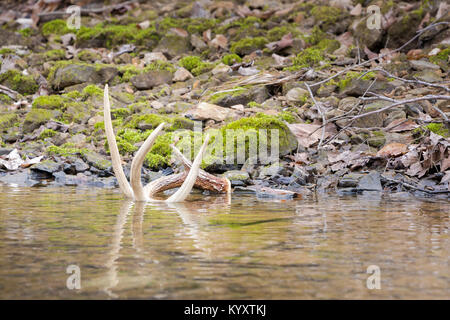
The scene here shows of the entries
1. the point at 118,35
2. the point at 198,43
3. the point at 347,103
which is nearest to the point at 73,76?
the point at 118,35

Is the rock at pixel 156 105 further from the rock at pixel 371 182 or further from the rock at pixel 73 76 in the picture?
the rock at pixel 371 182

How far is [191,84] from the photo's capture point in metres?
13.0

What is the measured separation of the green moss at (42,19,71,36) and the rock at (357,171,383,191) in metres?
12.8

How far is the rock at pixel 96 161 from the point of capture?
914 cm

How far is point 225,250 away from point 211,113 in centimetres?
725

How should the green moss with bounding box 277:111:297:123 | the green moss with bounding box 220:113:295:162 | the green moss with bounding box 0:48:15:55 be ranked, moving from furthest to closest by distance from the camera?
the green moss with bounding box 0:48:15:55 < the green moss with bounding box 277:111:297:123 < the green moss with bounding box 220:113:295:162

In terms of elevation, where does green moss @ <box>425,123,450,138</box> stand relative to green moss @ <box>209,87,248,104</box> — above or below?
below

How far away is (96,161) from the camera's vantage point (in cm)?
923

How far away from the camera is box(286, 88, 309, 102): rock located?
11.2 metres

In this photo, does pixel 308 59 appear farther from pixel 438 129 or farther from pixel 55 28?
pixel 55 28

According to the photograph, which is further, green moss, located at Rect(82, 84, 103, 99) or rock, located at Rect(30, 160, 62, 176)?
green moss, located at Rect(82, 84, 103, 99)

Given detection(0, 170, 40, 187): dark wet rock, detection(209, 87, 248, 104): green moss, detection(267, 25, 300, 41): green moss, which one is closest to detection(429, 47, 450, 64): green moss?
detection(267, 25, 300, 41): green moss

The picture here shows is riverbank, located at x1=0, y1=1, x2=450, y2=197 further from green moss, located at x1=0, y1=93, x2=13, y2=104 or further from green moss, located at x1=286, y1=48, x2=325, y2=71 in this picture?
green moss, located at x1=0, y1=93, x2=13, y2=104

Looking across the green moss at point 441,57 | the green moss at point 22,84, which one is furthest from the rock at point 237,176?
the green moss at point 22,84
